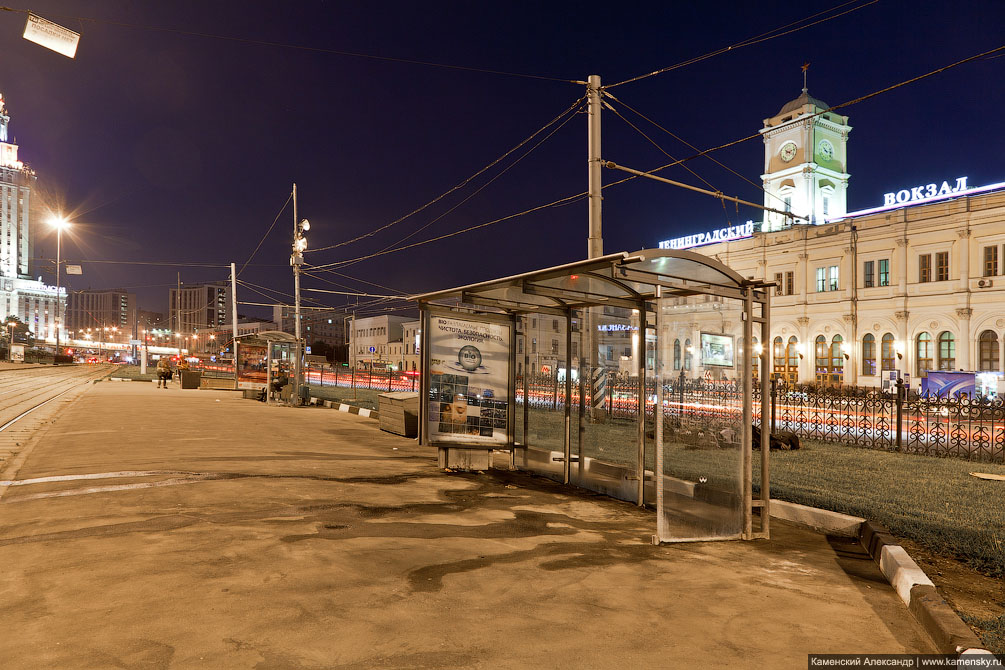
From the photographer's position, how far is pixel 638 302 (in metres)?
9.08

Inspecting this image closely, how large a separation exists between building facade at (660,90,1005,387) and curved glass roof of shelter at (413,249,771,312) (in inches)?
1245

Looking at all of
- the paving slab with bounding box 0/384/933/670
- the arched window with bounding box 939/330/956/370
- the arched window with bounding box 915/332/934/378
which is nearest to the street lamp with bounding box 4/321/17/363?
the paving slab with bounding box 0/384/933/670

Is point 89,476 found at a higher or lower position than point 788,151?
lower

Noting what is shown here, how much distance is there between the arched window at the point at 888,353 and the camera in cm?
4456

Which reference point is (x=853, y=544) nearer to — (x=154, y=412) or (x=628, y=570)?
(x=628, y=570)

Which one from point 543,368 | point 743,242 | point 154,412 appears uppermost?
point 743,242

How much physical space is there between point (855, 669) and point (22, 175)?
593ft

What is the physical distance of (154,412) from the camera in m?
19.6

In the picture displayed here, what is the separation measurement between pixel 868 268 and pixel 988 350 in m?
9.72

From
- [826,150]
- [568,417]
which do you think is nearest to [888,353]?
[826,150]

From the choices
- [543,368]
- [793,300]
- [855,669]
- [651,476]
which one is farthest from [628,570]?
[793,300]

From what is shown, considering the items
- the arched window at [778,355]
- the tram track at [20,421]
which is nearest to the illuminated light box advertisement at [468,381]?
the tram track at [20,421]

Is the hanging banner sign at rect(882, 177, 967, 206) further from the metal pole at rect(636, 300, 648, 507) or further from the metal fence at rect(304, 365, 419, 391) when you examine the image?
the metal pole at rect(636, 300, 648, 507)

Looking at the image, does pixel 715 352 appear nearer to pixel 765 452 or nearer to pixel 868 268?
pixel 765 452
